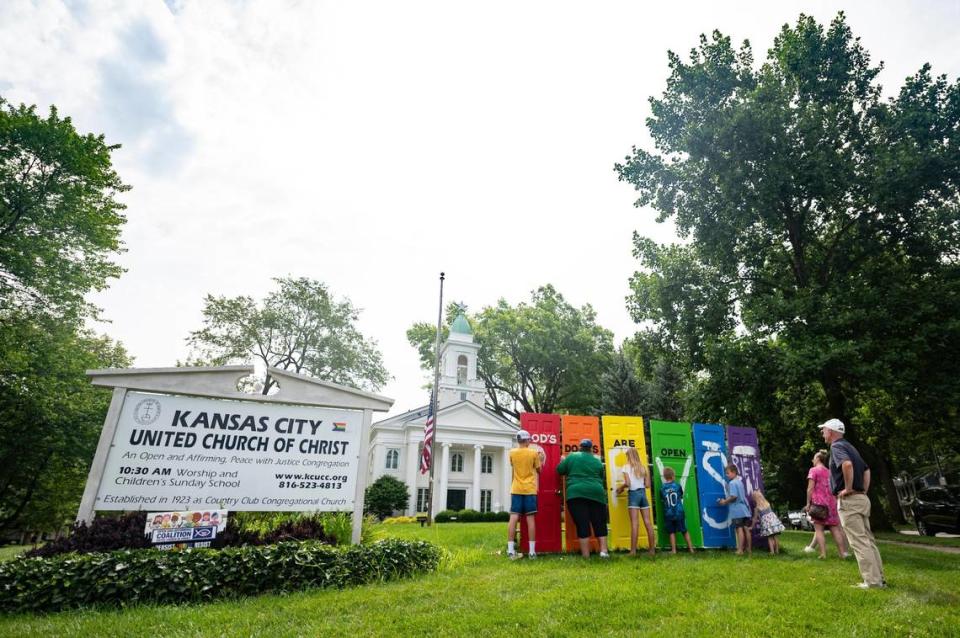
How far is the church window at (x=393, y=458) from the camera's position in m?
34.1

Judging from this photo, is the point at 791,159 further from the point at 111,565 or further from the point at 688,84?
the point at 111,565

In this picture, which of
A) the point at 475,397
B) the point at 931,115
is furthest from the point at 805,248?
the point at 475,397

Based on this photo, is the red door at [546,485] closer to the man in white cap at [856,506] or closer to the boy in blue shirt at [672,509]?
the boy in blue shirt at [672,509]

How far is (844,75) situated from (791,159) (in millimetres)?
3310

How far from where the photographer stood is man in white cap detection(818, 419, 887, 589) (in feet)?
18.1

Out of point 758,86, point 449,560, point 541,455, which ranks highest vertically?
point 758,86

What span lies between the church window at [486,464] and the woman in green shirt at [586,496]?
1196 inches

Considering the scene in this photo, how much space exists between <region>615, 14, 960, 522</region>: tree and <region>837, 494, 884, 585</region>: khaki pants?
294 inches

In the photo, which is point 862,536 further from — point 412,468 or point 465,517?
point 412,468

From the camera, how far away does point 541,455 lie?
8211 millimetres

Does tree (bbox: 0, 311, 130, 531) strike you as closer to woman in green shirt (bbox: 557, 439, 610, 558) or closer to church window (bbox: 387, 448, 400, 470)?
church window (bbox: 387, 448, 400, 470)

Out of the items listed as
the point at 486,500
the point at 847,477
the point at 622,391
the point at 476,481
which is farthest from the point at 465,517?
the point at 847,477

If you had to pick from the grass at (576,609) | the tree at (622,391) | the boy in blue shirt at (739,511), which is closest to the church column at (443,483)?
the tree at (622,391)

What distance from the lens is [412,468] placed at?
3328cm
